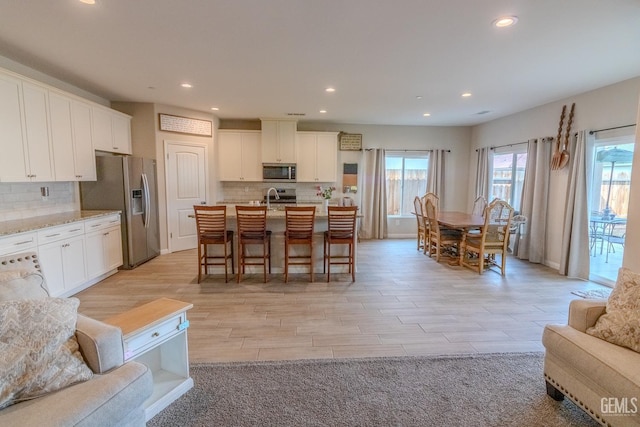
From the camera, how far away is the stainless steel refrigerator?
453 cm

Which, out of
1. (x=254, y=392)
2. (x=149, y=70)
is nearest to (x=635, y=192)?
(x=254, y=392)

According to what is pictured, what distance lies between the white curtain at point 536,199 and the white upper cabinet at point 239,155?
5.12 metres

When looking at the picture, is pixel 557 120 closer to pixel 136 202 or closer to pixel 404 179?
pixel 404 179

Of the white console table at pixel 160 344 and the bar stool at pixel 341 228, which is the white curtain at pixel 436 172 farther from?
the white console table at pixel 160 344

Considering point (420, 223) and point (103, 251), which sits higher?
point (420, 223)

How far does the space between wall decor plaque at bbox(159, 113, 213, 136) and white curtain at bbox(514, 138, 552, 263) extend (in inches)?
235

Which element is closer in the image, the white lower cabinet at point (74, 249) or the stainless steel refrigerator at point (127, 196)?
the white lower cabinet at point (74, 249)

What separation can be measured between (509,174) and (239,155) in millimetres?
5541

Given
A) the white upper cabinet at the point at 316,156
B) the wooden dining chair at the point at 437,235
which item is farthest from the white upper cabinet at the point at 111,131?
the wooden dining chair at the point at 437,235

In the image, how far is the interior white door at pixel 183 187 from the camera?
221 inches

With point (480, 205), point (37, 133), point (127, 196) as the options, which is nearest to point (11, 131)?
point (37, 133)

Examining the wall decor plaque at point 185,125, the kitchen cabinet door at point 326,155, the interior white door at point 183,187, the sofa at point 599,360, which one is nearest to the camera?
the sofa at point 599,360

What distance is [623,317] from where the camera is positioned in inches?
70.3

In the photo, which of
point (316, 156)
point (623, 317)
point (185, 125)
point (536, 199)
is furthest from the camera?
point (316, 156)
